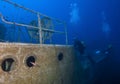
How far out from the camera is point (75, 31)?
46281 millimetres

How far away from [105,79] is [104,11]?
29821mm

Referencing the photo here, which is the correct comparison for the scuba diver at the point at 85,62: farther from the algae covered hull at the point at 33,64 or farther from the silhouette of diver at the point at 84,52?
the algae covered hull at the point at 33,64

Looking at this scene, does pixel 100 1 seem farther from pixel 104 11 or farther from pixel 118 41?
pixel 118 41

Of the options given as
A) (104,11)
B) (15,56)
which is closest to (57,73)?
(15,56)

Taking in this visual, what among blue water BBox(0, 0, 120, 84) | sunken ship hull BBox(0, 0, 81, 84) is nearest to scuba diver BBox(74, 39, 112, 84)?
sunken ship hull BBox(0, 0, 81, 84)

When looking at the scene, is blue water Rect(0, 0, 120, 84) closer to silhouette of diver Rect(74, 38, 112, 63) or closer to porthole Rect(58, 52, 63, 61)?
silhouette of diver Rect(74, 38, 112, 63)

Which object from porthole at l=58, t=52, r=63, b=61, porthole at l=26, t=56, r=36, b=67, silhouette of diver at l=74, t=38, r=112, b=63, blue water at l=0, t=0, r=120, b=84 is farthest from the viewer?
blue water at l=0, t=0, r=120, b=84

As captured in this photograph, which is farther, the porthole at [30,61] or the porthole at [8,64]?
the porthole at [30,61]

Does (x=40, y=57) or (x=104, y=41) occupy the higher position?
(x=104, y=41)

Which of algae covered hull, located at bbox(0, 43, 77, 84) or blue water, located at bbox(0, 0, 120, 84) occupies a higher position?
blue water, located at bbox(0, 0, 120, 84)

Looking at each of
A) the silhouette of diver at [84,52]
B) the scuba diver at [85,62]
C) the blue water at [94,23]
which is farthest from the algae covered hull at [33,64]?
the blue water at [94,23]

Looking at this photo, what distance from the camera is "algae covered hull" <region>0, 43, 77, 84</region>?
5383mm

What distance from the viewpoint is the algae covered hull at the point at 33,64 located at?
5383mm

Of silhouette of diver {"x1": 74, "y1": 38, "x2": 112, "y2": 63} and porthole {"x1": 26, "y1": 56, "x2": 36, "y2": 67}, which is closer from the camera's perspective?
porthole {"x1": 26, "y1": 56, "x2": 36, "y2": 67}
